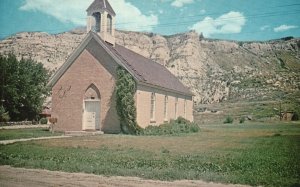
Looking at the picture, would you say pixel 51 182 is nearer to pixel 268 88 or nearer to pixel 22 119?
pixel 268 88

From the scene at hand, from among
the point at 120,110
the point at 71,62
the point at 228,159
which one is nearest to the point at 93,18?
the point at 71,62

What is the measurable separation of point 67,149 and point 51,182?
14.7 ft

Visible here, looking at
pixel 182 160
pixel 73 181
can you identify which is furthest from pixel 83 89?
pixel 73 181

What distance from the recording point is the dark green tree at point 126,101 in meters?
20.5

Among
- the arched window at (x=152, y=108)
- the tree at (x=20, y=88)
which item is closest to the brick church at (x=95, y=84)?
the arched window at (x=152, y=108)

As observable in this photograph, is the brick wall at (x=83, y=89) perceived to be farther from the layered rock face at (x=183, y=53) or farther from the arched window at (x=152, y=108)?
the layered rock face at (x=183, y=53)

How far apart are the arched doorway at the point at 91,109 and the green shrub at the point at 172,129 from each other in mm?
3394

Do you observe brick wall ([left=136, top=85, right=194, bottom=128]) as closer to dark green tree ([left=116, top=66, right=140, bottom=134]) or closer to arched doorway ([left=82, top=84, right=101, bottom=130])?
dark green tree ([left=116, top=66, right=140, bottom=134])

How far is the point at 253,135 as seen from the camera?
57.1ft

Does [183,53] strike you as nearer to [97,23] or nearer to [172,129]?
[172,129]

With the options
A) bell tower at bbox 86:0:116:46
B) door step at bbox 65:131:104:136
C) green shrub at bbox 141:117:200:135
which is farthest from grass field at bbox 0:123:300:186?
bell tower at bbox 86:0:116:46

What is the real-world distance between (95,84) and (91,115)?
2151 millimetres

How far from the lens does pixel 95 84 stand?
71.4 feet

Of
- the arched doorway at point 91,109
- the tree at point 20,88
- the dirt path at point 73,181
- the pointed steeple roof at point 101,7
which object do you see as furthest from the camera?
the tree at point 20,88
